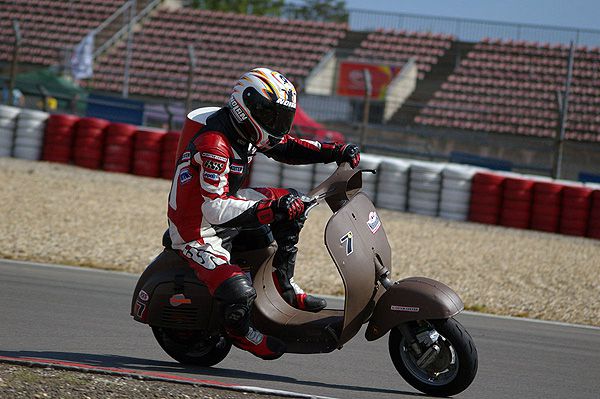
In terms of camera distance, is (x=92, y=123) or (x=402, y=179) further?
(x=92, y=123)

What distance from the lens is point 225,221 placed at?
4691 mm

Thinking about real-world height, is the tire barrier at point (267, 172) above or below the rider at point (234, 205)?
below

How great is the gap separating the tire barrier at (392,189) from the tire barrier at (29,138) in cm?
576

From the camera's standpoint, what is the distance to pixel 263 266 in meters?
5.04

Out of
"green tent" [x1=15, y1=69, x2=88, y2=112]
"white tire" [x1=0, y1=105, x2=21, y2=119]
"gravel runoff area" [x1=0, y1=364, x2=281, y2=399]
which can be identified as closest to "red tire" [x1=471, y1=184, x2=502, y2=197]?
"white tire" [x1=0, y1=105, x2=21, y2=119]

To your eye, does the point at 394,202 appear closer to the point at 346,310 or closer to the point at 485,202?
the point at 485,202

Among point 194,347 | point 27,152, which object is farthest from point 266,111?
point 27,152

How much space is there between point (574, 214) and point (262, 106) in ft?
32.8

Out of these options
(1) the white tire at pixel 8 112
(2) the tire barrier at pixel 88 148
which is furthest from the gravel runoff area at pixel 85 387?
(1) the white tire at pixel 8 112

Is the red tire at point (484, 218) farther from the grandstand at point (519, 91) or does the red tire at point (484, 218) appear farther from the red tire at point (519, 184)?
the grandstand at point (519, 91)

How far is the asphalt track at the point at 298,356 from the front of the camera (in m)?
4.90

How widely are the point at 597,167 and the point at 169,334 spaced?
14.9 m

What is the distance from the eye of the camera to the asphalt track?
16.1 feet

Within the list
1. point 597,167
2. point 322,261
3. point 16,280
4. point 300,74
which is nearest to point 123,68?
point 300,74
